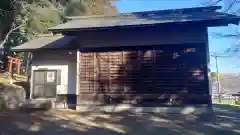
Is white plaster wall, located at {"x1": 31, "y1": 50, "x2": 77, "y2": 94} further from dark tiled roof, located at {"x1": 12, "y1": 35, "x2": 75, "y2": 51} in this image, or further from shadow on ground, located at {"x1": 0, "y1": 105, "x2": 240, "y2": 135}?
shadow on ground, located at {"x1": 0, "y1": 105, "x2": 240, "y2": 135}

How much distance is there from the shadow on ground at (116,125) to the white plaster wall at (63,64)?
2943 millimetres

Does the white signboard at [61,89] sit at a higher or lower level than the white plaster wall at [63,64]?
lower

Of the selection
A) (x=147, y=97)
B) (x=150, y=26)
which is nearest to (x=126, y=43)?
(x=150, y=26)

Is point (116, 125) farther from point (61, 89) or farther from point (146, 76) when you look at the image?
point (61, 89)

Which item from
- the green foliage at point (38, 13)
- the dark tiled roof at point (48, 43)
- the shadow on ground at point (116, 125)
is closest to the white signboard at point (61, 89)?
the dark tiled roof at point (48, 43)

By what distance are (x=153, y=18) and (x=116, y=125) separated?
5354 millimetres

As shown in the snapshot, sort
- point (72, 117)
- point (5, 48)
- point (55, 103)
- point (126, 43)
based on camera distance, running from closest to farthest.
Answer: point (72, 117)
point (126, 43)
point (55, 103)
point (5, 48)

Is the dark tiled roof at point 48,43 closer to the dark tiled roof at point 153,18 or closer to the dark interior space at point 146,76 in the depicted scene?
the dark tiled roof at point 153,18

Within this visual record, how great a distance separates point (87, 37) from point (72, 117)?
3798 millimetres

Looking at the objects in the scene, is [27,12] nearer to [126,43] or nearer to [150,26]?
[126,43]

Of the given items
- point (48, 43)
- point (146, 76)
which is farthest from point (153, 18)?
point (48, 43)

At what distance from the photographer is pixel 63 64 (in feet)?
37.6

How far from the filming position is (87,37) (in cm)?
1024

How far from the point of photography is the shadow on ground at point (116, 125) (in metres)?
6.25
